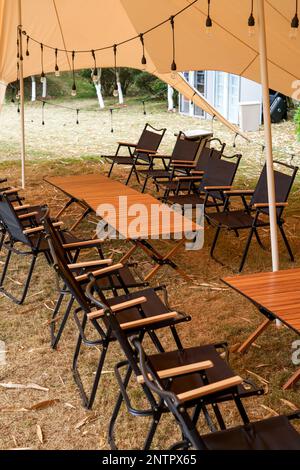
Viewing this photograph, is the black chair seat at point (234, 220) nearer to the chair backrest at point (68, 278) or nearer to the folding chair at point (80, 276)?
the folding chair at point (80, 276)

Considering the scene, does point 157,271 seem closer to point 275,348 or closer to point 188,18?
point 275,348

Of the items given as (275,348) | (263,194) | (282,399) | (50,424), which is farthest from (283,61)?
(50,424)

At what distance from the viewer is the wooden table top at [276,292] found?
142 inches

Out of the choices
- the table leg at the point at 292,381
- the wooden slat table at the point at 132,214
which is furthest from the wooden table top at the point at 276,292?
the wooden slat table at the point at 132,214

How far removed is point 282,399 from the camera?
12.9ft

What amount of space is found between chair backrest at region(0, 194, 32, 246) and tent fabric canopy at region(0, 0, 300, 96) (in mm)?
3432

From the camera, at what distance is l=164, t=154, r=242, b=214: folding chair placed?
6.87 meters

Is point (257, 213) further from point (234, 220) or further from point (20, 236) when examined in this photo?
point (20, 236)

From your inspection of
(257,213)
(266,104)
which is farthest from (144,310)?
(257,213)

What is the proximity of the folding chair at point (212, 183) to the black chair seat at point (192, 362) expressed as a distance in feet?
11.1

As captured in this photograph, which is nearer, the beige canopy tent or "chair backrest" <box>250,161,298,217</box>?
"chair backrest" <box>250,161,298,217</box>

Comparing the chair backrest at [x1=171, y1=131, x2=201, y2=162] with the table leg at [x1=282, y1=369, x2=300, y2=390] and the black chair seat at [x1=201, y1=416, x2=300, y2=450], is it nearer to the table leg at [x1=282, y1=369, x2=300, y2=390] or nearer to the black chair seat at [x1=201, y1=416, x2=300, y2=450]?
the table leg at [x1=282, y1=369, x2=300, y2=390]

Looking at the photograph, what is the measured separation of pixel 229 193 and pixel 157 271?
1116 mm

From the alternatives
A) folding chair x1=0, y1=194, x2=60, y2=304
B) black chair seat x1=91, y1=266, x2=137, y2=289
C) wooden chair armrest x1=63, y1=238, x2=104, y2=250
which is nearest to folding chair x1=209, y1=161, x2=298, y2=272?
wooden chair armrest x1=63, y1=238, x2=104, y2=250
